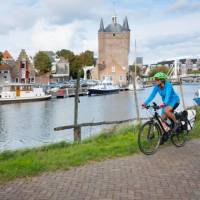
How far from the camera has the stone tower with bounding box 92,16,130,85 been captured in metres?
124

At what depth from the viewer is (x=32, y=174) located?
7051mm

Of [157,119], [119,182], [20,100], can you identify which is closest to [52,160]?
[119,182]

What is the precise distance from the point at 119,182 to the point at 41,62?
94.8 meters

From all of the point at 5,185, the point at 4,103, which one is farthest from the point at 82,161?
the point at 4,103

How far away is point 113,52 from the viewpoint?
5423 inches

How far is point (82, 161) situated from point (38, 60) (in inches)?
3681

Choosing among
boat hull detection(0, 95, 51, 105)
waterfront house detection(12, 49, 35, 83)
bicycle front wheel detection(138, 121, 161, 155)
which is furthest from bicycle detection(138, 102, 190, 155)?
waterfront house detection(12, 49, 35, 83)

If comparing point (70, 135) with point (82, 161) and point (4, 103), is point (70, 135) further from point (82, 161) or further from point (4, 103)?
point (4, 103)

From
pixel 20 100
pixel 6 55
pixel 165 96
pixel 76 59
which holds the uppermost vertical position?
pixel 6 55

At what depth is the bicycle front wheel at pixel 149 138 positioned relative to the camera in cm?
902

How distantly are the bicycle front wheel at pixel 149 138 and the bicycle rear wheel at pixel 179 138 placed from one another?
30.9 inches

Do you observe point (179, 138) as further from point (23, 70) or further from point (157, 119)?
point (23, 70)

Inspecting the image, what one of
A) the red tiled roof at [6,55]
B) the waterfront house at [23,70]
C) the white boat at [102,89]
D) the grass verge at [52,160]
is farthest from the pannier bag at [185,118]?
the red tiled roof at [6,55]

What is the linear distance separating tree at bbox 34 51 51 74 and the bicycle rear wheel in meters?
89.9
